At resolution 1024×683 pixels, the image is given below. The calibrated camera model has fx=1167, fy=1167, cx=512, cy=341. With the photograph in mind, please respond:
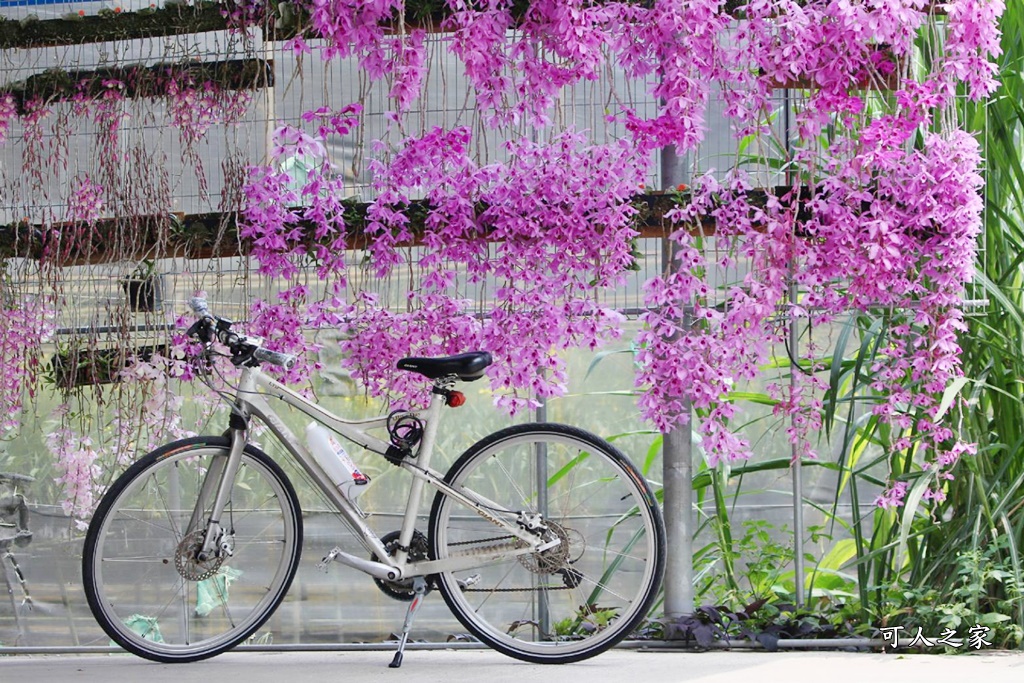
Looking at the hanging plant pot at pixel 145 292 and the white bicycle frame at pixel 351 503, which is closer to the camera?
the white bicycle frame at pixel 351 503

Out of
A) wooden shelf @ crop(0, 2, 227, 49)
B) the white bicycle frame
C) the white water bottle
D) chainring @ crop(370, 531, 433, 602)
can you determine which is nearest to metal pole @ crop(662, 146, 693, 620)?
the white bicycle frame

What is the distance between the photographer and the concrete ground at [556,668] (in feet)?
8.30

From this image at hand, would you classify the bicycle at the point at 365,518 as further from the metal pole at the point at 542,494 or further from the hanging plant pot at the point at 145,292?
the hanging plant pot at the point at 145,292

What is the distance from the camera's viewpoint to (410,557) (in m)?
2.69

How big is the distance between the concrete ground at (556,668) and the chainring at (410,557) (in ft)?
0.56

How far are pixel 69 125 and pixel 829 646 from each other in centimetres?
254

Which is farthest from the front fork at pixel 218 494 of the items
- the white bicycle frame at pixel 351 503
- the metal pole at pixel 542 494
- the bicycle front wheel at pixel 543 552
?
the metal pole at pixel 542 494

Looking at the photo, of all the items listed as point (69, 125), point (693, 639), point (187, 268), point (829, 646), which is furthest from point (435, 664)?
point (69, 125)

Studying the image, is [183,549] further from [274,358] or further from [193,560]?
[274,358]

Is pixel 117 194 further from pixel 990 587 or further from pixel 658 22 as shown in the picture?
pixel 990 587

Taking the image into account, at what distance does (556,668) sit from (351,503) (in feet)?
1.96

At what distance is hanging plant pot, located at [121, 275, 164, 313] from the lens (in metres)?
3.20

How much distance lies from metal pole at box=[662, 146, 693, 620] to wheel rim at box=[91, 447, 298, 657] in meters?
0.99

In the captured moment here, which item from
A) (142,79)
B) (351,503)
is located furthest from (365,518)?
(142,79)
